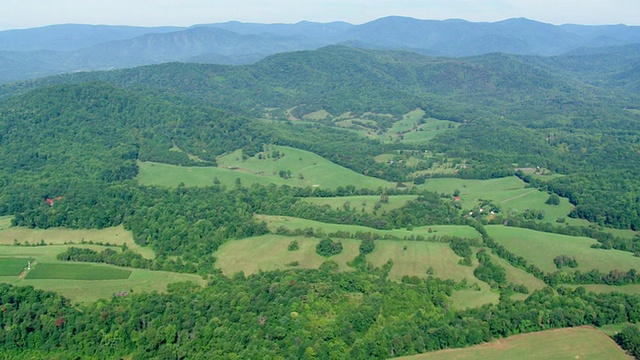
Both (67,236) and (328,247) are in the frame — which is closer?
(328,247)

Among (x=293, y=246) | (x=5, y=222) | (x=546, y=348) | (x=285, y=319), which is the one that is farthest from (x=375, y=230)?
(x=5, y=222)

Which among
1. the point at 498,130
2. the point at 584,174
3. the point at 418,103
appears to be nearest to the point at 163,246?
the point at 584,174

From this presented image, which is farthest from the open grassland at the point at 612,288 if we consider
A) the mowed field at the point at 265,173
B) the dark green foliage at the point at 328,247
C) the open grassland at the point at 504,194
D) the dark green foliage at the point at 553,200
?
the mowed field at the point at 265,173

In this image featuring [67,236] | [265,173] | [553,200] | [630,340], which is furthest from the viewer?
[265,173]

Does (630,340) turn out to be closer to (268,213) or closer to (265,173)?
(268,213)

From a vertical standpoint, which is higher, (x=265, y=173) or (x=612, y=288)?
(x=612, y=288)

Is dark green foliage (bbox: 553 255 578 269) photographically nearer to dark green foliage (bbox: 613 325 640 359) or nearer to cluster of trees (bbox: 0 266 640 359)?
cluster of trees (bbox: 0 266 640 359)

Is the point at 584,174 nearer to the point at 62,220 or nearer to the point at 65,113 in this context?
the point at 62,220
